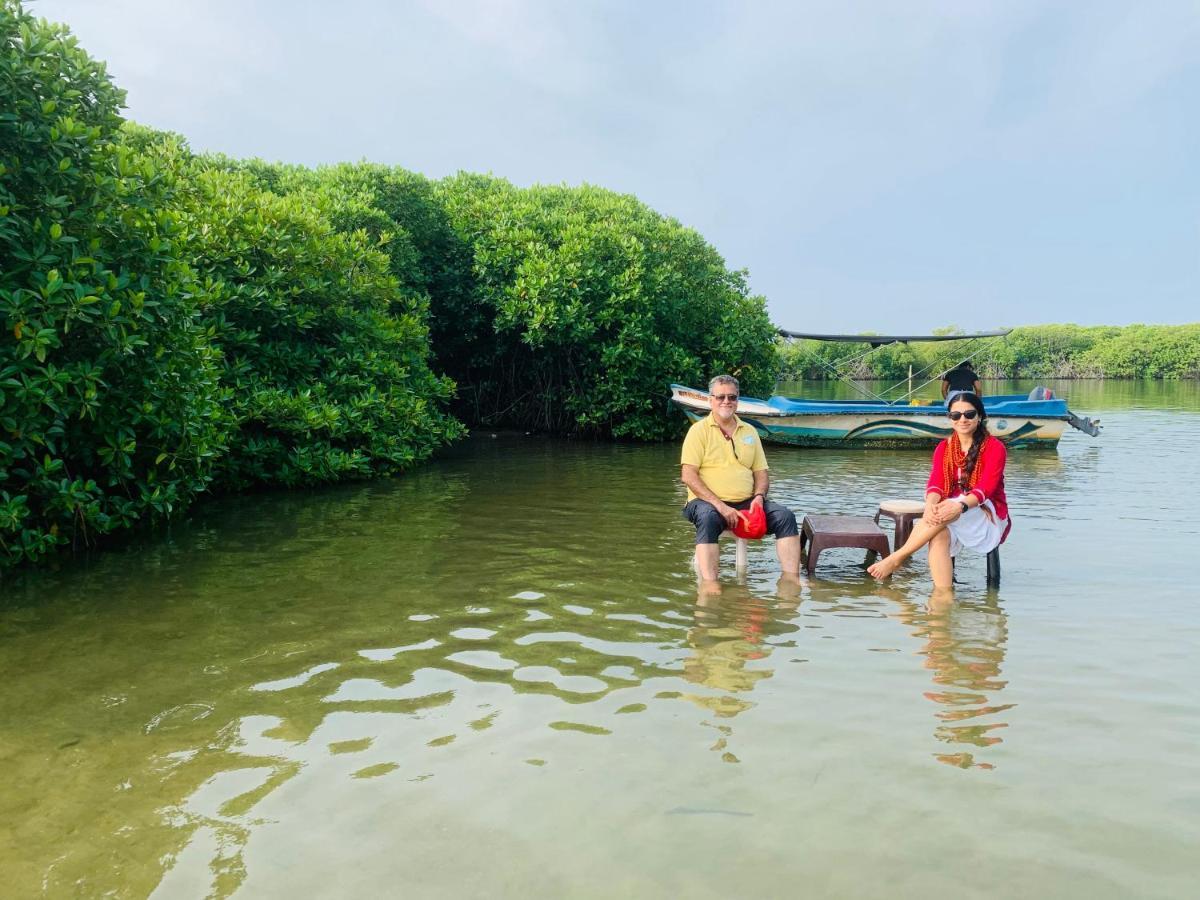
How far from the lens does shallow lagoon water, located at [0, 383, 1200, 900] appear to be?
118 inches

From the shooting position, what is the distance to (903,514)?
7504 millimetres

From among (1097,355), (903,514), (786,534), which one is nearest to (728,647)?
(786,534)

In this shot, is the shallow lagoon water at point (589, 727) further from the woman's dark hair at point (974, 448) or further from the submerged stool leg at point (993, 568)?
the woman's dark hair at point (974, 448)

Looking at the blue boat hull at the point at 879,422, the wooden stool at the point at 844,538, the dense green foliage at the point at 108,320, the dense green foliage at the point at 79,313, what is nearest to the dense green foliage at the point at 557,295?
the blue boat hull at the point at 879,422

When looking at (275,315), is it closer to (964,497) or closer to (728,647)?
(728,647)

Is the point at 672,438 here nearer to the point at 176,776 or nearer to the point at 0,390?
the point at 0,390

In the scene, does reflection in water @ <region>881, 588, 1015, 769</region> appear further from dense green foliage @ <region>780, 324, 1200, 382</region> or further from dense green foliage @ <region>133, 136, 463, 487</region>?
dense green foliage @ <region>780, 324, 1200, 382</region>

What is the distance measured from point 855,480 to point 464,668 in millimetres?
9985

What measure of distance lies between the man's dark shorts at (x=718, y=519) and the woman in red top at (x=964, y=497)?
0.88 m

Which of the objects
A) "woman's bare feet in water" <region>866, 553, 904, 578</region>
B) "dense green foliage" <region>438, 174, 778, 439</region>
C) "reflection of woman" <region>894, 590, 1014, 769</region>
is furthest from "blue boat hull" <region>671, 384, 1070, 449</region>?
"reflection of woman" <region>894, 590, 1014, 769</region>

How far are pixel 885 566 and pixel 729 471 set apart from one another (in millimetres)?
1416

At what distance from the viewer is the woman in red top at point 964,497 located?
654cm

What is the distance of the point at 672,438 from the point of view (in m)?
21.7

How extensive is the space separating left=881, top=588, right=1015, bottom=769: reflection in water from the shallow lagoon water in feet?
0.08
